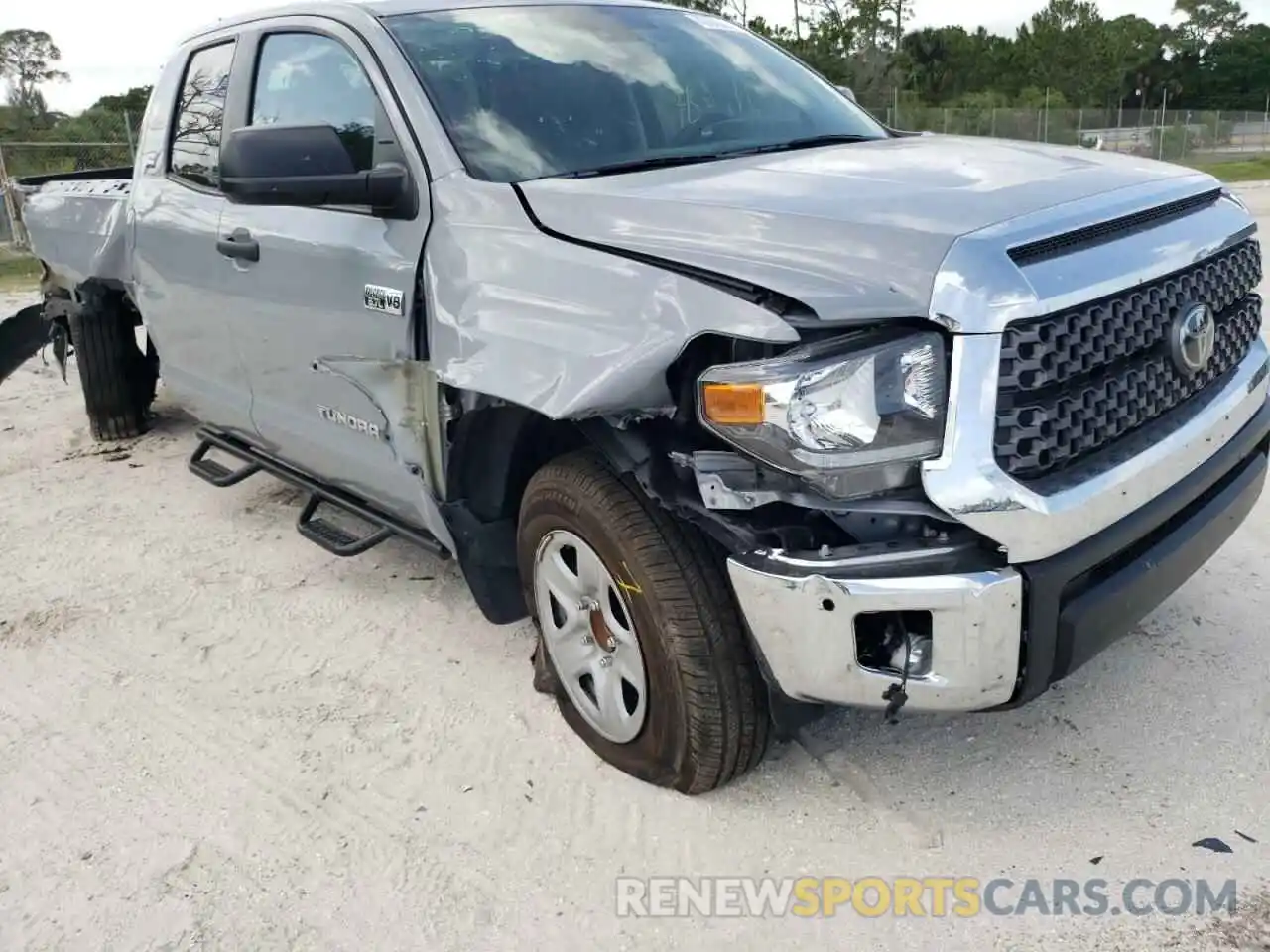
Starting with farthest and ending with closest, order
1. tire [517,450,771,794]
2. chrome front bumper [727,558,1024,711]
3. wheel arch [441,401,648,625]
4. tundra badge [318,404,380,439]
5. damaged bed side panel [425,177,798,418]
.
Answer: tundra badge [318,404,380,439]
wheel arch [441,401,648,625]
tire [517,450,771,794]
damaged bed side panel [425,177,798,418]
chrome front bumper [727,558,1024,711]

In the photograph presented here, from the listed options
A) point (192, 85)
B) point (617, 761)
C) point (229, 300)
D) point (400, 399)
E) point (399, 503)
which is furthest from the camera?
point (192, 85)

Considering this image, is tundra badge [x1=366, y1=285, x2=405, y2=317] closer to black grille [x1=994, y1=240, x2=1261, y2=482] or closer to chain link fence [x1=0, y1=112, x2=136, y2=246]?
black grille [x1=994, y1=240, x2=1261, y2=482]

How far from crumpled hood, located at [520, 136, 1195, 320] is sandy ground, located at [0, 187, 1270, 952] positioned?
4.21 feet

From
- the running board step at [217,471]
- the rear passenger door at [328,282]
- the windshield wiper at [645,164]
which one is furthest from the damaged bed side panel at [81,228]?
the windshield wiper at [645,164]

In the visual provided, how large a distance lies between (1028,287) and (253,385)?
116 inches

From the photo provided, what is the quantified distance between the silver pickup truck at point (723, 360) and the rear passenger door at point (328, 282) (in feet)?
0.05

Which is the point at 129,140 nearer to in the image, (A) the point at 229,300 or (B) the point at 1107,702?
(A) the point at 229,300

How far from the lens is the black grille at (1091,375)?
2.15 metres

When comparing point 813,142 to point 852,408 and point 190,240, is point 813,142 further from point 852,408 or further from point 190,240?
point 190,240

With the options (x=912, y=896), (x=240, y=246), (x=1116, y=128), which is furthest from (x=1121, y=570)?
(x=1116, y=128)

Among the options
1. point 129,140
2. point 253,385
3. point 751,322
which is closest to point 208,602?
point 253,385

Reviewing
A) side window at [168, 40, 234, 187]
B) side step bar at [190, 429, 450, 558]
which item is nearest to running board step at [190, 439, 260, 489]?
side step bar at [190, 429, 450, 558]

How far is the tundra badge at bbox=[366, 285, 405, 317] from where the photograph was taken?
121 inches

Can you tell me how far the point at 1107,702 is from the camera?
303 cm
